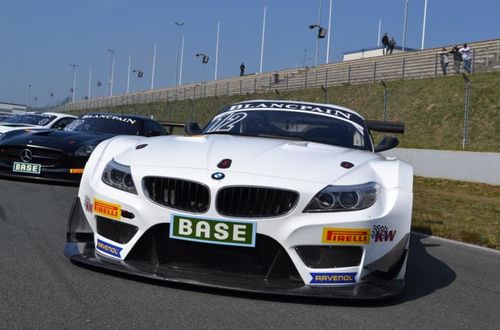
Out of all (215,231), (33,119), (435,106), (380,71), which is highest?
(380,71)

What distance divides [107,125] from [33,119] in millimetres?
3714

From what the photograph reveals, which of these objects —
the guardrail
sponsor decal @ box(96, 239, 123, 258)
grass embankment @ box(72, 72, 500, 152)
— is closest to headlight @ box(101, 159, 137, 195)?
sponsor decal @ box(96, 239, 123, 258)

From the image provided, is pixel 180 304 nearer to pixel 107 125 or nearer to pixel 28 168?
pixel 28 168

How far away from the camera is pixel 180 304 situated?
3.53 metres

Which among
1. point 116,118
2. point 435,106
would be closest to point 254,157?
point 116,118

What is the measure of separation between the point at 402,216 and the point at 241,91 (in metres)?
37.1

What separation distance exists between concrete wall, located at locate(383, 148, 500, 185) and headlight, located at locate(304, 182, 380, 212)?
1056cm

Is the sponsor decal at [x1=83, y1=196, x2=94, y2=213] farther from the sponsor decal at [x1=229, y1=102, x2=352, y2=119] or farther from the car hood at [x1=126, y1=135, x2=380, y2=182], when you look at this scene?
the sponsor decal at [x1=229, y1=102, x2=352, y2=119]

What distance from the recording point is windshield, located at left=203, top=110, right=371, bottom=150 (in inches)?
219

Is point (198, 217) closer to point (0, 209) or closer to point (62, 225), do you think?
point (62, 225)

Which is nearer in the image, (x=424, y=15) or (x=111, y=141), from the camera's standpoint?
(x=111, y=141)

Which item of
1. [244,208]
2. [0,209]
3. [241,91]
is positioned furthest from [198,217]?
[241,91]

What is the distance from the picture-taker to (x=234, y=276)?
3686 mm

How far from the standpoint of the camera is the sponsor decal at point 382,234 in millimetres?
3803
